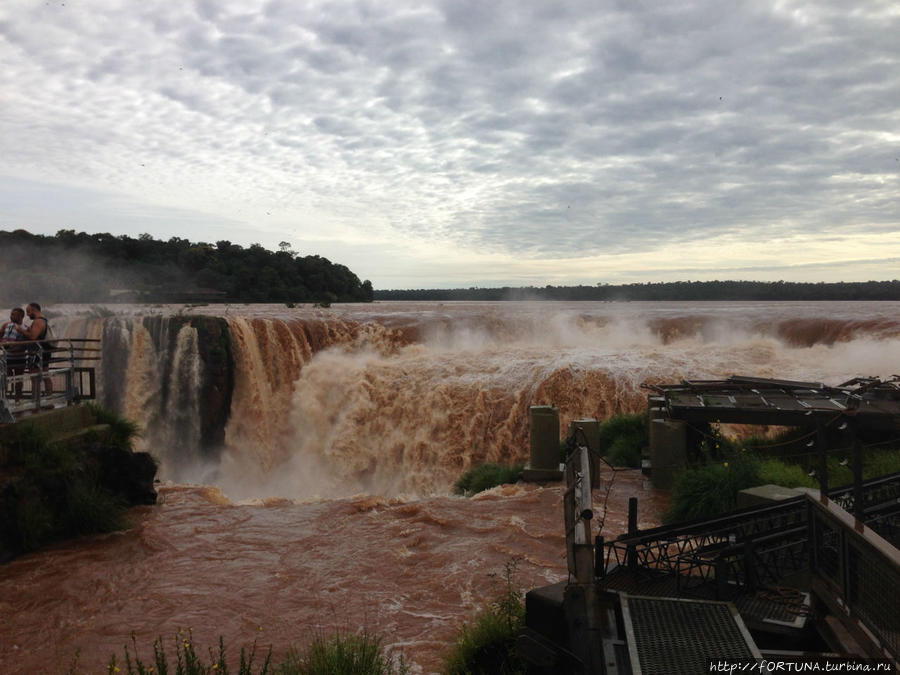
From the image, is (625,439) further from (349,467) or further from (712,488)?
(349,467)

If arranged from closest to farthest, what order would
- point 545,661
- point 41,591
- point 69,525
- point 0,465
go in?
1. point 545,661
2. point 41,591
3. point 0,465
4. point 69,525

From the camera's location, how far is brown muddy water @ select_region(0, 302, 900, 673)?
25.2ft

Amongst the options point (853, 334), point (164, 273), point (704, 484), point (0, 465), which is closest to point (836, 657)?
point (704, 484)

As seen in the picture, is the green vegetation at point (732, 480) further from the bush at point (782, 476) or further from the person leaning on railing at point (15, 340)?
the person leaning on railing at point (15, 340)

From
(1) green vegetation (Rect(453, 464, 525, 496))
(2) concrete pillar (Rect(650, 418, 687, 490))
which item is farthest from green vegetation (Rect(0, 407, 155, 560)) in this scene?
(2) concrete pillar (Rect(650, 418, 687, 490))

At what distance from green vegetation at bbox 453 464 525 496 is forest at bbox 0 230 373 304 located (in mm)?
39171

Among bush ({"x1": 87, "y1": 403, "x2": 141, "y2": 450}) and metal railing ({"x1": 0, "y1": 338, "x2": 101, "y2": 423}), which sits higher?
metal railing ({"x1": 0, "y1": 338, "x2": 101, "y2": 423})

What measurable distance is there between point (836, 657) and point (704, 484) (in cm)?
598

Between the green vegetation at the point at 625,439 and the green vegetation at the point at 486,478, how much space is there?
2313 millimetres

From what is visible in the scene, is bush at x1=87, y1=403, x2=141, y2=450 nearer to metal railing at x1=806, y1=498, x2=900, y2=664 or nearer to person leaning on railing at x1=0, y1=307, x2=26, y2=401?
person leaning on railing at x1=0, y1=307, x2=26, y2=401

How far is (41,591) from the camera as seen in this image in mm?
8219

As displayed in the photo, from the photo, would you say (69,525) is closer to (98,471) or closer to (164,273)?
(98,471)

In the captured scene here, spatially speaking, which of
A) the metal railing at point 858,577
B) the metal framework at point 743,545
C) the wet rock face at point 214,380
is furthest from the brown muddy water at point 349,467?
the metal railing at point 858,577

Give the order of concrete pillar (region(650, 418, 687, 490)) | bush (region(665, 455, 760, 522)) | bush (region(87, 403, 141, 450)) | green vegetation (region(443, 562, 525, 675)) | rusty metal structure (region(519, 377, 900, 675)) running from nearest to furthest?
rusty metal structure (region(519, 377, 900, 675)), green vegetation (region(443, 562, 525, 675)), bush (region(665, 455, 760, 522)), concrete pillar (region(650, 418, 687, 490)), bush (region(87, 403, 141, 450))
